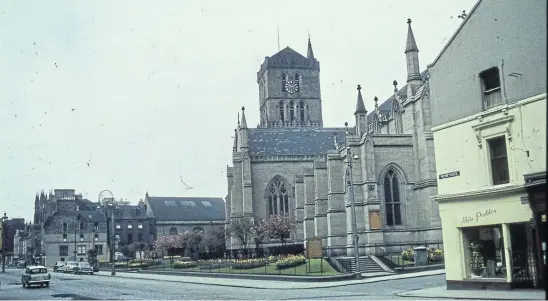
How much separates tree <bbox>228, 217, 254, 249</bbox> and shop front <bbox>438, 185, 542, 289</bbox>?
138 ft

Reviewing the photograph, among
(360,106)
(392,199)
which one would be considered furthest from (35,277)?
(360,106)

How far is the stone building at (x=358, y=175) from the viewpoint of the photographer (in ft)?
155

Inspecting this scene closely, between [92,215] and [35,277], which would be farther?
[92,215]

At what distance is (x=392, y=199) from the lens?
48875 millimetres

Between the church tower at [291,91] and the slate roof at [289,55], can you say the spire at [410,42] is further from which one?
the slate roof at [289,55]

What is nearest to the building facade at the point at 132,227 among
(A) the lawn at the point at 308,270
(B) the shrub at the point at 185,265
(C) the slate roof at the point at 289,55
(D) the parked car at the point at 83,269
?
(C) the slate roof at the point at 289,55

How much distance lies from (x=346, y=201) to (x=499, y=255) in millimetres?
28472

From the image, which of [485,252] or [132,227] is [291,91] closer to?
[132,227]

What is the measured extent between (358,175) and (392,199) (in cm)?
350

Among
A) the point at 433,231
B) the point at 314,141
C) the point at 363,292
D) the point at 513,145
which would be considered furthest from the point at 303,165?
the point at 513,145

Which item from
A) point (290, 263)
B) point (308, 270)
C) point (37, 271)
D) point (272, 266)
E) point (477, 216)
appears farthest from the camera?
point (272, 266)

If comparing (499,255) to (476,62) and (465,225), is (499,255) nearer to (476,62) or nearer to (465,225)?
(465,225)

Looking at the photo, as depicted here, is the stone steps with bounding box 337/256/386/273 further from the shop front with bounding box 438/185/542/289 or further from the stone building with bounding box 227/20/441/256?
the shop front with bounding box 438/185/542/289

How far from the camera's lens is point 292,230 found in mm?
66375
